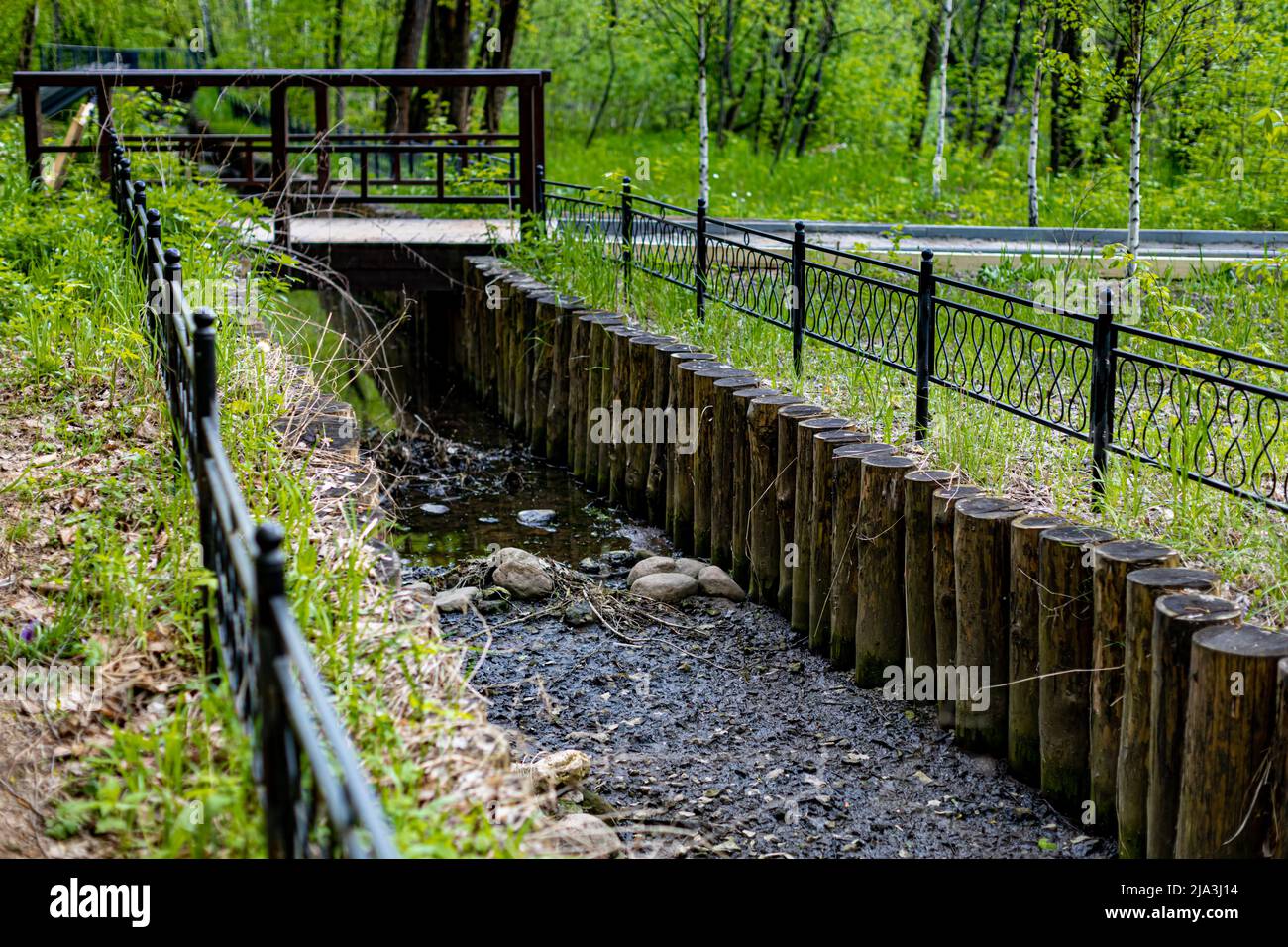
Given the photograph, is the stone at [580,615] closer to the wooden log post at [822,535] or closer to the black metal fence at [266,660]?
the wooden log post at [822,535]

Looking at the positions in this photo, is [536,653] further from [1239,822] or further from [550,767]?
[1239,822]

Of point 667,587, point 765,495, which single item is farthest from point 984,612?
point 667,587

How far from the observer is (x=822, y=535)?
309 inches

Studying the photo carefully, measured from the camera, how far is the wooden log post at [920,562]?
22.5ft

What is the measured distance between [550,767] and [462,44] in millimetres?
16289

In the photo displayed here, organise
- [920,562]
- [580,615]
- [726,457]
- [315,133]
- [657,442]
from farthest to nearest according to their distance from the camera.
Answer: [315,133] → [657,442] → [726,457] → [580,615] → [920,562]

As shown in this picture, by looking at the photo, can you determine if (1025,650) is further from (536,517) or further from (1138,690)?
(536,517)

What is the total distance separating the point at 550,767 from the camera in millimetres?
6090

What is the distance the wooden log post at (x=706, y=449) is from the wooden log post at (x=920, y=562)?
2.33 m

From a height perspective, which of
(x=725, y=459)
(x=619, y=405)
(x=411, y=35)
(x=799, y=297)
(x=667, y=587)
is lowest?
(x=667, y=587)

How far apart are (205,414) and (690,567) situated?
5184 millimetres

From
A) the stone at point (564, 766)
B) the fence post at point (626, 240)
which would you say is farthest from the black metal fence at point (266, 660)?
the fence post at point (626, 240)

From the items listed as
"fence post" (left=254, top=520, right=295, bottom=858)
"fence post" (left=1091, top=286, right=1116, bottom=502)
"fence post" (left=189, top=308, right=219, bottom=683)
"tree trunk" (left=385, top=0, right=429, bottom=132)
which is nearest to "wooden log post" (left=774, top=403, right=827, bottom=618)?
"fence post" (left=1091, top=286, right=1116, bottom=502)
